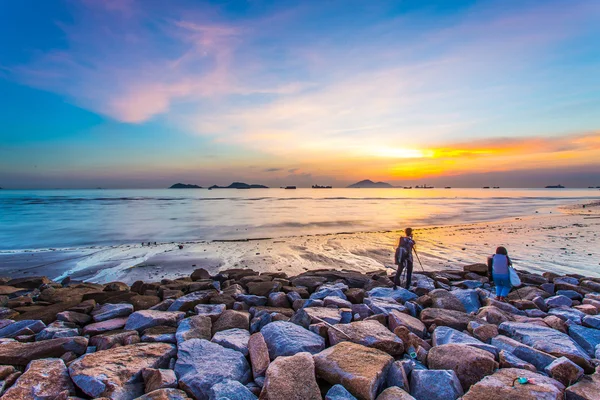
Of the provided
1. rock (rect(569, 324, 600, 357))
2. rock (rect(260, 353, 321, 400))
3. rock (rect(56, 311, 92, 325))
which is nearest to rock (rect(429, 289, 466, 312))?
rock (rect(569, 324, 600, 357))

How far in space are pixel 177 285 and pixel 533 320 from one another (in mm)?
8876

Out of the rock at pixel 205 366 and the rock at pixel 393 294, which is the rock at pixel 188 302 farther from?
the rock at pixel 393 294

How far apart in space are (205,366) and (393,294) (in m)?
5.40

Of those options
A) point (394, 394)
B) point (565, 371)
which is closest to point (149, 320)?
point (394, 394)

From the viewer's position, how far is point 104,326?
629 centimetres

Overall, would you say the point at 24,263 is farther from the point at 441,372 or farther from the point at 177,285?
the point at 441,372

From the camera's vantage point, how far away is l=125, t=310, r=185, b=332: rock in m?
6.19

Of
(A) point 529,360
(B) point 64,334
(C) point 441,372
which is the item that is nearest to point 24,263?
(B) point 64,334

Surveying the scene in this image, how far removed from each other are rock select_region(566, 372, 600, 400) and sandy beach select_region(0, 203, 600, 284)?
8942 millimetres

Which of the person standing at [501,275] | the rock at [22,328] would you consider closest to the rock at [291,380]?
the rock at [22,328]

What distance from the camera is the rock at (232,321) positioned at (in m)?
6.24

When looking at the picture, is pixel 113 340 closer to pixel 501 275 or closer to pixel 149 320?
pixel 149 320

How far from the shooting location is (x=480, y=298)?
27.5 feet

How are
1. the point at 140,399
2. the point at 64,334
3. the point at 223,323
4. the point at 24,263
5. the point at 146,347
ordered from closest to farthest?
the point at 140,399
the point at 146,347
the point at 64,334
the point at 223,323
the point at 24,263
